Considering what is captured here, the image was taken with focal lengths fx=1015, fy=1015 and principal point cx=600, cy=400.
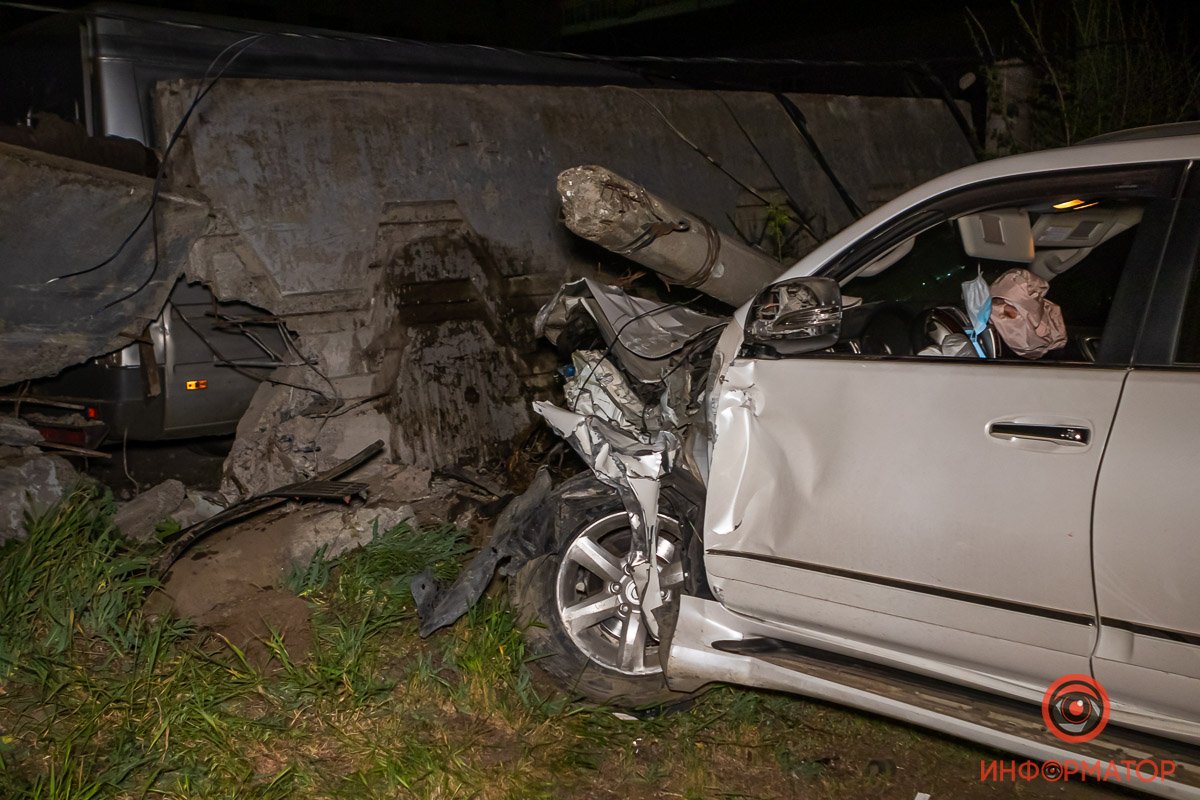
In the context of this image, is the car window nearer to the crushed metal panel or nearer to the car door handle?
the car door handle

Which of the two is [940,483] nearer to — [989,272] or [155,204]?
[989,272]

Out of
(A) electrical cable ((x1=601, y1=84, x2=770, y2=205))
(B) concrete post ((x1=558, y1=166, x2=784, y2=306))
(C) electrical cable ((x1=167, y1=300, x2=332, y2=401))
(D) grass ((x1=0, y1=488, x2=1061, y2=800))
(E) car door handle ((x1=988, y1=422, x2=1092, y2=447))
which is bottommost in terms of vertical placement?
(D) grass ((x1=0, y1=488, x2=1061, y2=800))

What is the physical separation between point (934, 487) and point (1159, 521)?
58cm

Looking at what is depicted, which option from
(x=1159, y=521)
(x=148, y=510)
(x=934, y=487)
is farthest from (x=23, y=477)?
(x=1159, y=521)

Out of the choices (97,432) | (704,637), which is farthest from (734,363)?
(97,432)

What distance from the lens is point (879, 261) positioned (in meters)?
3.54

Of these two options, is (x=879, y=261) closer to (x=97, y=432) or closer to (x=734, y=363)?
(x=734, y=363)

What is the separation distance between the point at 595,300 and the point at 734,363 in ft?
3.24

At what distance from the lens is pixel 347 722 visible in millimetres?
3580

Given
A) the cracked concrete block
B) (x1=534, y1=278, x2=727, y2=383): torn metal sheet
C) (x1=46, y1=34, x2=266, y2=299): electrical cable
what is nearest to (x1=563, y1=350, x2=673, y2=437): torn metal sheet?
(x1=534, y1=278, x2=727, y2=383): torn metal sheet

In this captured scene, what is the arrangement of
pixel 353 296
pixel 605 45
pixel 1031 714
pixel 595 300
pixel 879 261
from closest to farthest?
1. pixel 1031 714
2. pixel 879 261
3. pixel 595 300
4. pixel 353 296
5. pixel 605 45

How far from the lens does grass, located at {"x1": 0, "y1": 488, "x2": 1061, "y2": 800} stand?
3.31m

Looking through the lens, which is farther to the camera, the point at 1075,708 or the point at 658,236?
the point at 658,236

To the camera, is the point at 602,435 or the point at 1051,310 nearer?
the point at 1051,310
